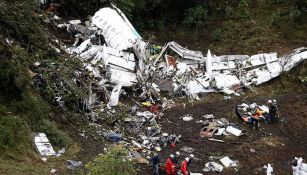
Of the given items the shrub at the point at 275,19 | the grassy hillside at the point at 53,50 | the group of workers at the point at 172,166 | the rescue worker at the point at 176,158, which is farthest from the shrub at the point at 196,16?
the group of workers at the point at 172,166

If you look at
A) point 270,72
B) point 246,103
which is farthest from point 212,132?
point 270,72

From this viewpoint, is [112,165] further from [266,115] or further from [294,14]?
[294,14]

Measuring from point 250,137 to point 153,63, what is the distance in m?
5.58

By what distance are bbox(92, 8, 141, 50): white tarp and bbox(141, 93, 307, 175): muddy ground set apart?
3.69 meters

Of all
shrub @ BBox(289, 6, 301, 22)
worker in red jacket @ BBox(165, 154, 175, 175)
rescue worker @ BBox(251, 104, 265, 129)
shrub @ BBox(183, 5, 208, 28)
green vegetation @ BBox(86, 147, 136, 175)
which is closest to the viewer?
green vegetation @ BBox(86, 147, 136, 175)

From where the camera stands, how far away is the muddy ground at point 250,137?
14.5m

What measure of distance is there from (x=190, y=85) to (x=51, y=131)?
6550mm

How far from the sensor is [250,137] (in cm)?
1588

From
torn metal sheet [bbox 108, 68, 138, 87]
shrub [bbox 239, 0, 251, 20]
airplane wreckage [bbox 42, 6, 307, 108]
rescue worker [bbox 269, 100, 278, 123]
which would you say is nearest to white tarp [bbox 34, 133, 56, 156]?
airplane wreckage [bbox 42, 6, 307, 108]

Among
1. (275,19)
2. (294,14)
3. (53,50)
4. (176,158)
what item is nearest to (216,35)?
(275,19)

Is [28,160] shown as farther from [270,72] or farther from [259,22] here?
[259,22]

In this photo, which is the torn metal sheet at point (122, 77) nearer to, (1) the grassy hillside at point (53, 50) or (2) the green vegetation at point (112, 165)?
(1) the grassy hillside at point (53, 50)

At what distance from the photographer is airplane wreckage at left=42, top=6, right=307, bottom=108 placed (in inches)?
721

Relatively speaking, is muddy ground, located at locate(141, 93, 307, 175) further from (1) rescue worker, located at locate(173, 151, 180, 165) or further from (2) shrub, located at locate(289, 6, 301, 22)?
(2) shrub, located at locate(289, 6, 301, 22)
